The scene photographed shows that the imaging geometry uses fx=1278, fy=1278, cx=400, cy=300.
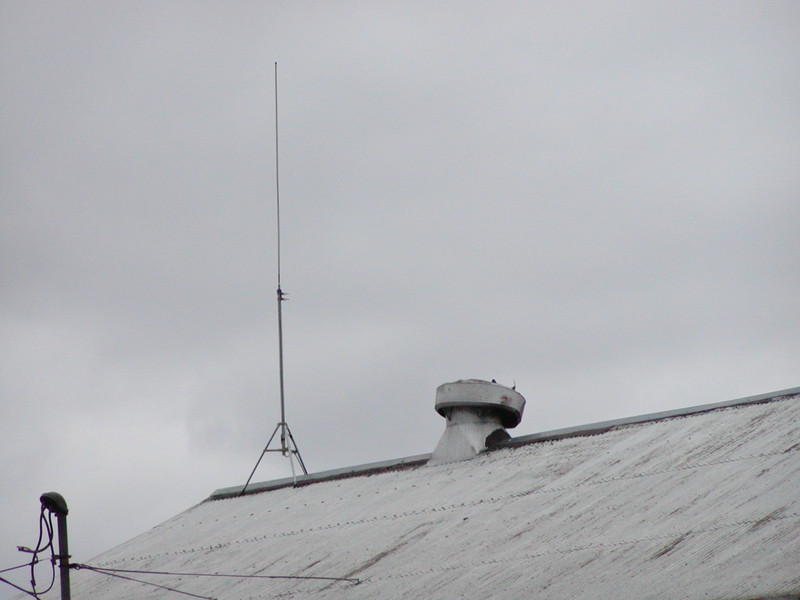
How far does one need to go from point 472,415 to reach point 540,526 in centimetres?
464

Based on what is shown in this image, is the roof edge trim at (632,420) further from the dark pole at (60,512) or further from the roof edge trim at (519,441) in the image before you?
the dark pole at (60,512)


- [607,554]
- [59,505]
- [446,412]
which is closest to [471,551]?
[607,554]

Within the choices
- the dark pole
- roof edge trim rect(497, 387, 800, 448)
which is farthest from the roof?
the dark pole

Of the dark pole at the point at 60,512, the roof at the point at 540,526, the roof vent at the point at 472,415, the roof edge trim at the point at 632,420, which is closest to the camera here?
the roof at the point at 540,526

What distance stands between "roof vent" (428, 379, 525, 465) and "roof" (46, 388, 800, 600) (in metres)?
0.38

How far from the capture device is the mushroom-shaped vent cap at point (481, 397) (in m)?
15.9

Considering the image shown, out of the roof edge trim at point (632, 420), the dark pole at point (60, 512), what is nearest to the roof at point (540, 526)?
the roof edge trim at point (632, 420)

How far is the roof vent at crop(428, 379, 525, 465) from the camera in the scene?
1582 centimetres

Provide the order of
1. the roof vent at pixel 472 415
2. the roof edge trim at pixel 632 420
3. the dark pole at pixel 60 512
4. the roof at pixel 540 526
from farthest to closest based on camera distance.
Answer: the roof vent at pixel 472 415
the roof edge trim at pixel 632 420
the dark pole at pixel 60 512
the roof at pixel 540 526

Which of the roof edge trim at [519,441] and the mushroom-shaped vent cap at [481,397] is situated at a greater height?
the mushroom-shaped vent cap at [481,397]

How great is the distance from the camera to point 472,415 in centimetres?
1600

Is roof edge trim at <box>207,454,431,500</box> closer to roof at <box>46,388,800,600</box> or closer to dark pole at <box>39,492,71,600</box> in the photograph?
roof at <box>46,388,800,600</box>

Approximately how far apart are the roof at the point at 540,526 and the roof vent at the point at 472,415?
384mm

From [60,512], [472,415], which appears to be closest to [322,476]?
[472,415]
